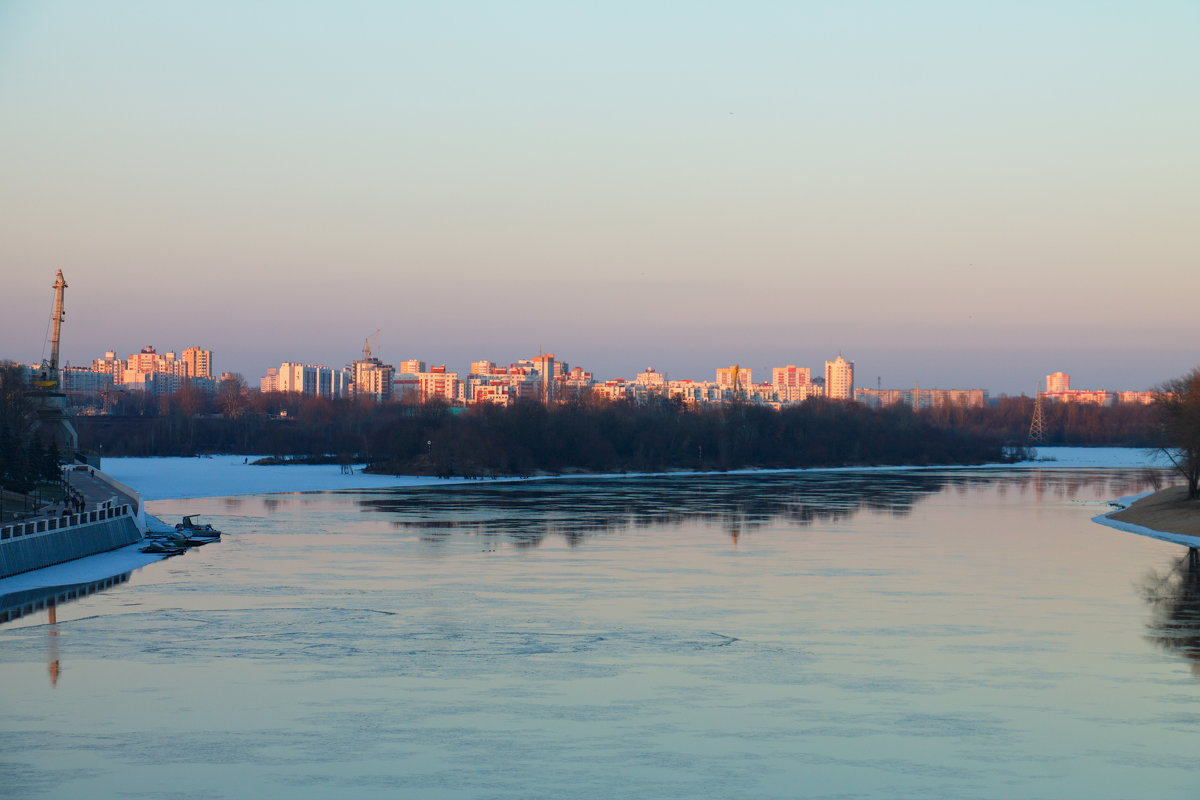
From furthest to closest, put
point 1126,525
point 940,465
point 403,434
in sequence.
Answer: point 940,465
point 403,434
point 1126,525

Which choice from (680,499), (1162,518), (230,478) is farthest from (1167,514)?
(230,478)

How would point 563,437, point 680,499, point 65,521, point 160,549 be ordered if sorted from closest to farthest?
point 65,521 < point 160,549 < point 680,499 < point 563,437

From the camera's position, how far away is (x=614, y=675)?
1594 cm

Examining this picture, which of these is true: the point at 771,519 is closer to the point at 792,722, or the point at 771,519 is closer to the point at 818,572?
the point at 818,572

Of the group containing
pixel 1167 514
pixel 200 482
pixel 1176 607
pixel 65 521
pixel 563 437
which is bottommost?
pixel 1176 607

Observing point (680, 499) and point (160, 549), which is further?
point (680, 499)

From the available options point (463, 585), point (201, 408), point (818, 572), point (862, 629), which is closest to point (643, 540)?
point (818, 572)

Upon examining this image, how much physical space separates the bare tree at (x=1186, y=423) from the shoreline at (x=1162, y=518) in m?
1.03

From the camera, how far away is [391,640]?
18547 mm

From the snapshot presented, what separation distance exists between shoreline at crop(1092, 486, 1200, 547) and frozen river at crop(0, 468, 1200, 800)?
6.20 m

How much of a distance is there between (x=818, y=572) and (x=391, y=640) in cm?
1274

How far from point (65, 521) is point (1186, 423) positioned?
38850mm

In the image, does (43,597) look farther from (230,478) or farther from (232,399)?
(232,399)

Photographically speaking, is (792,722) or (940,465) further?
(940,465)
